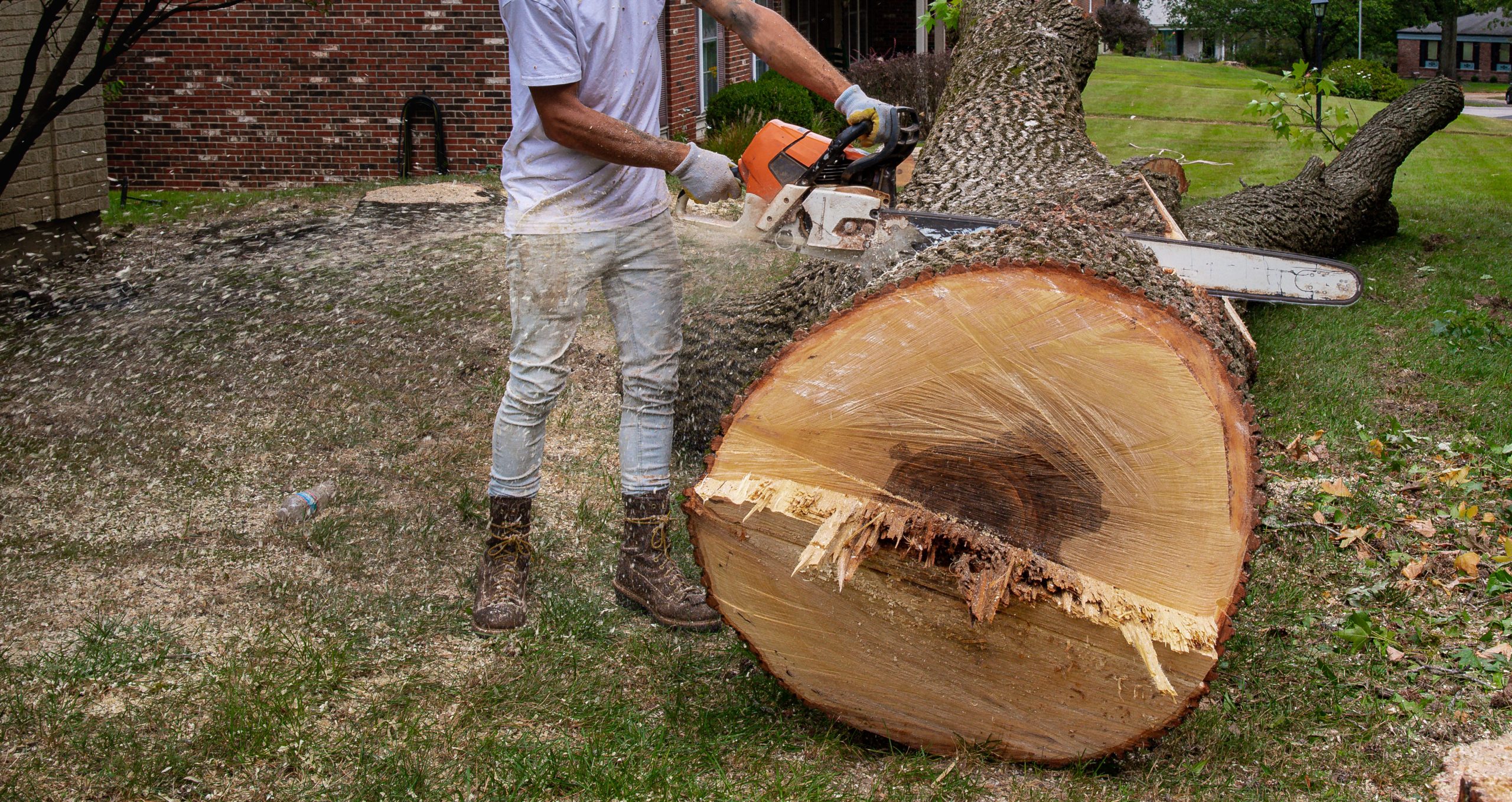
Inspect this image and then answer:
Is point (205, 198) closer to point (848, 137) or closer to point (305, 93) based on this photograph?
point (305, 93)

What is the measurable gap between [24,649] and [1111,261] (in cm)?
290

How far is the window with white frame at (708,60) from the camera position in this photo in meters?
13.0

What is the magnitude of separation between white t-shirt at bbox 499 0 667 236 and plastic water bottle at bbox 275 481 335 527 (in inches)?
54.9

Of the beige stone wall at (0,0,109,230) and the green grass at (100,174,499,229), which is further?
the green grass at (100,174,499,229)

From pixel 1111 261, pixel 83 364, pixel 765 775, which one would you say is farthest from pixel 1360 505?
pixel 83 364

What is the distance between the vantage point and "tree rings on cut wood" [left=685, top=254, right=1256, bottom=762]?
2.25 meters

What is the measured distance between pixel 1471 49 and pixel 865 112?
75.5 m

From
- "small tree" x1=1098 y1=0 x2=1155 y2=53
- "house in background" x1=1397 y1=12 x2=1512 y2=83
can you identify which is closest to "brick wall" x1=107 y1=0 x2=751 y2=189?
"small tree" x1=1098 y1=0 x2=1155 y2=53

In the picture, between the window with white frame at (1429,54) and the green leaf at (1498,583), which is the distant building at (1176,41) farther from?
the green leaf at (1498,583)

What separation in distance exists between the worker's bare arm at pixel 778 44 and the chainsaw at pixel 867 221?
15 cm

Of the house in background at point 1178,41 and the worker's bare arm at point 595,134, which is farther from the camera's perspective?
the house in background at point 1178,41

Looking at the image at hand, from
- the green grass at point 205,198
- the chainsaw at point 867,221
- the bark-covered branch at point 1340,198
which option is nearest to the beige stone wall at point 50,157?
the green grass at point 205,198

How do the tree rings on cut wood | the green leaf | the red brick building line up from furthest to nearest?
1. the red brick building
2. the green leaf
3. the tree rings on cut wood

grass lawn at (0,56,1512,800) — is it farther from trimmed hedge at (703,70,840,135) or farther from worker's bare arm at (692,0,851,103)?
trimmed hedge at (703,70,840,135)
